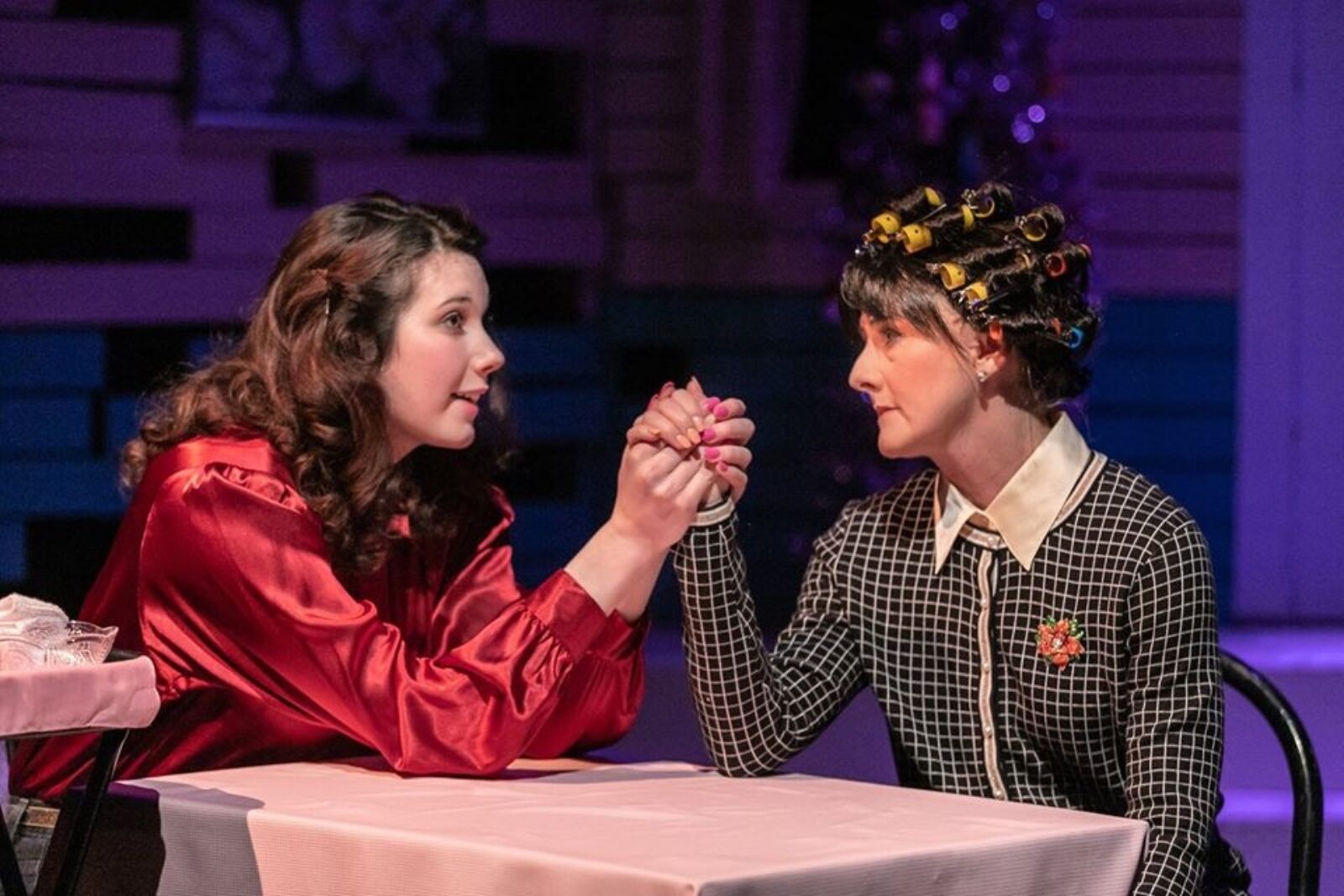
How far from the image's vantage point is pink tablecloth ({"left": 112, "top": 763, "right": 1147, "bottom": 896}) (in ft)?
6.44

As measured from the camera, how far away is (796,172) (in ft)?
21.9

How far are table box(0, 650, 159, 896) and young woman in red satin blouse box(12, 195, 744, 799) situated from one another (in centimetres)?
41

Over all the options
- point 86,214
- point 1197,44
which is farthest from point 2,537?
point 1197,44

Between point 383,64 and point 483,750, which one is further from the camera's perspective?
point 383,64

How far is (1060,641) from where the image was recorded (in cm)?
255

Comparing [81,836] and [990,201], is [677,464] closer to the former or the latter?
[990,201]

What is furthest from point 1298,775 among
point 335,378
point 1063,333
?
point 335,378

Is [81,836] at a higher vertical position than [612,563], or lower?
lower

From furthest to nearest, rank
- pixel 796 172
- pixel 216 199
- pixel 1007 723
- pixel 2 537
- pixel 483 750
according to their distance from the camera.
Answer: pixel 796 172, pixel 216 199, pixel 2 537, pixel 1007 723, pixel 483 750

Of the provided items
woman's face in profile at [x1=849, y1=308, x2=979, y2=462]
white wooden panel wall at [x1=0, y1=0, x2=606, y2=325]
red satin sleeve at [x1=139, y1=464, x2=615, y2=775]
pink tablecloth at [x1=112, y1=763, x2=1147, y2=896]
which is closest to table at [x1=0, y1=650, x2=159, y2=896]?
pink tablecloth at [x1=112, y1=763, x2=1147, y2=896]

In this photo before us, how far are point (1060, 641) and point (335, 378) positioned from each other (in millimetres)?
921

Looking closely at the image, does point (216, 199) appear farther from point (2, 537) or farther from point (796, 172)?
point (796, 172)

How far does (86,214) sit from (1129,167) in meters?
3.11

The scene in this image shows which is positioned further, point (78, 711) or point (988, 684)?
point (988, 684)
